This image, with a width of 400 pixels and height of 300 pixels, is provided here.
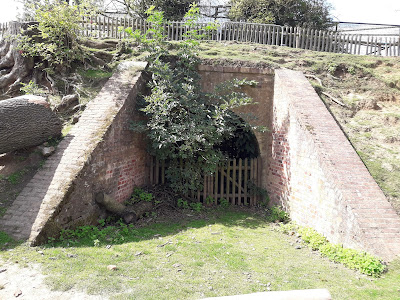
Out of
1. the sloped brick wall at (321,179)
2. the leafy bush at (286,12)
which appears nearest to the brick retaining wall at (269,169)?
the sloped brick wall at (321,179)

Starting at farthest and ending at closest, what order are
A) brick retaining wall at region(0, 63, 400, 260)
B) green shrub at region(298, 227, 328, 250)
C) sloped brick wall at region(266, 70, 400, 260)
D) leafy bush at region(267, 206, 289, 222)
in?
leafy bush at region(267, 206, 289, 222), green shrub at region(298, 227, 328, 250), brick retaining wall at region(0, 63, 400, 260), sloped brick wall at region(266, 70, 400, 260)

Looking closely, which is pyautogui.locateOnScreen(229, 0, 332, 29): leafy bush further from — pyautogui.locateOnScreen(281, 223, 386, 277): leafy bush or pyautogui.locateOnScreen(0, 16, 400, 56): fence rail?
pyautogui.locateOnScreen(281, 223, 386, 277): leafy bush

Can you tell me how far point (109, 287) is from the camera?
368 cm

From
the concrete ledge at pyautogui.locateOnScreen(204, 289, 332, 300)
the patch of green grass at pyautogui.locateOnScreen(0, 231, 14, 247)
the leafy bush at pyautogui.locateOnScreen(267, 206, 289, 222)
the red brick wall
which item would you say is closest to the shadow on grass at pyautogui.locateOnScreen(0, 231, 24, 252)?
the patch of green grass at pyautogui.locateOnScreen(0, 231, 14, 247)

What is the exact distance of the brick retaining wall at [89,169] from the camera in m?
4.96

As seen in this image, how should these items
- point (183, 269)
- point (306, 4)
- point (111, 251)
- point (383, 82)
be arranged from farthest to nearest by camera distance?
1. point (306, 4)
2. point (383, 82)
3. point (111, 251)
4. point (183, 269)

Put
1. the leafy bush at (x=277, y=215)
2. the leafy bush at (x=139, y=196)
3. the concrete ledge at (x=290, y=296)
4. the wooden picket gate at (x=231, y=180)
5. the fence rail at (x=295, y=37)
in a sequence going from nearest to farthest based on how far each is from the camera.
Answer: the concrete ledge at (x=290, y=296) < the leafy bush at (x=277, y=215) < the leafy bush at (x=139, y=196) < the wooden picket gate at (x=231, y=180) < the fence rail at (x=295, y=37)

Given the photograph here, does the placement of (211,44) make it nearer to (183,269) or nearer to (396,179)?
(396,179)

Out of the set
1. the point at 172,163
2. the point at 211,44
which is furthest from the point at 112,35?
the point at 172,163

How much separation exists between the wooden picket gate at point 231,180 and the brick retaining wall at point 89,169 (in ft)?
1.41

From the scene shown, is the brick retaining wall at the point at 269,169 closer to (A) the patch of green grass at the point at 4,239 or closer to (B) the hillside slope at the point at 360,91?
(A) the patch of green grass at the point at 4,239

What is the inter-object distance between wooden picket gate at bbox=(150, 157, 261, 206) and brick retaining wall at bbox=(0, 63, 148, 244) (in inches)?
16.9

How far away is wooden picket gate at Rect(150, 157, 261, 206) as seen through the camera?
25.8 feet

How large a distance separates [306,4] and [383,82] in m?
10.4
